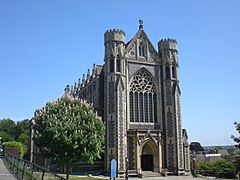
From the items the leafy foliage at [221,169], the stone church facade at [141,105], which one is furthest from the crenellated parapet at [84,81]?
the leafy foliage at [221,169]

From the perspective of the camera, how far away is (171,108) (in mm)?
41750

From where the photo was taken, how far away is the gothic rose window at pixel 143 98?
4066cm

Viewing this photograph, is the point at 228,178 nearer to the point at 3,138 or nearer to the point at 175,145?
the point at 175,145

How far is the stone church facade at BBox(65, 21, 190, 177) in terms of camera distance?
1491 inches

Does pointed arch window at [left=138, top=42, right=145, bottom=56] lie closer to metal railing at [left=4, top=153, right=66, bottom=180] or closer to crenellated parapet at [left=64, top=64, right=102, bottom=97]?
crenellated parapet at [left=64, top=64, right=102, bottom=97]

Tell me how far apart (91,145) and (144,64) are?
21.2 metres

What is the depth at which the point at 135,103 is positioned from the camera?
41.0 m

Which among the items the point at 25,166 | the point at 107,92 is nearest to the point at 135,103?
the point at 107,92

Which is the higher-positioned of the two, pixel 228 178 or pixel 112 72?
pixel 112 72

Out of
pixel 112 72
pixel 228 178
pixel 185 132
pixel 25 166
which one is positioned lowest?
pixel 228 178

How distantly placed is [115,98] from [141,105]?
4.90m

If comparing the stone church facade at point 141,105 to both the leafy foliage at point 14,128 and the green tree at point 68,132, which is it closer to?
the green tree at point 68,132

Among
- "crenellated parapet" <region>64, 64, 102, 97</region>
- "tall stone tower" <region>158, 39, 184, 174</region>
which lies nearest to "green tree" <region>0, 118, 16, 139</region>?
"crenellated parapet" <region>64, 64, 102, 97</region>

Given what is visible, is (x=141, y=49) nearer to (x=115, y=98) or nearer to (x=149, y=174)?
(x=115, y=98)
